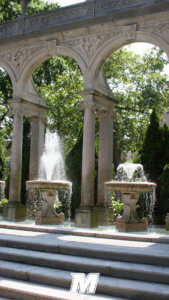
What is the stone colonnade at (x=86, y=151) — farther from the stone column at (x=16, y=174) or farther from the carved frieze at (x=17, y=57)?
the carved frieze at (x=17, y=57)

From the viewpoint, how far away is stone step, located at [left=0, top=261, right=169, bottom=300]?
5375 millimetres

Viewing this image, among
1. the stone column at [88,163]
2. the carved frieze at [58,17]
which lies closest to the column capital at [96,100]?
the stone column at [88,163]

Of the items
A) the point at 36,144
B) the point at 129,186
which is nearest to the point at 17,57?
the point at 36,144

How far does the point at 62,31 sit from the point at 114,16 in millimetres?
2103

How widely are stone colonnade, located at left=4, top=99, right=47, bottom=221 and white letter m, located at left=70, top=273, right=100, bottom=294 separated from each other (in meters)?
8.43

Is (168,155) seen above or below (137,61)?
below

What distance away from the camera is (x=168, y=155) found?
15.2 meters

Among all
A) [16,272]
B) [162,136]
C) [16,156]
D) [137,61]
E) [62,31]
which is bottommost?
[16,272]

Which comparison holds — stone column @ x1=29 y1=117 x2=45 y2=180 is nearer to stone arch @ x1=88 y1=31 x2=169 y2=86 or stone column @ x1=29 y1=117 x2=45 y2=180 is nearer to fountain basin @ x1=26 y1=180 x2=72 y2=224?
fountain basin @ x1=26 y1=180 x2=72 y2=224

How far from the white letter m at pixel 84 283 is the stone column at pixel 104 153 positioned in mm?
7587

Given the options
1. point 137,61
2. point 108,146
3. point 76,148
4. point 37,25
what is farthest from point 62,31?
point 137,61

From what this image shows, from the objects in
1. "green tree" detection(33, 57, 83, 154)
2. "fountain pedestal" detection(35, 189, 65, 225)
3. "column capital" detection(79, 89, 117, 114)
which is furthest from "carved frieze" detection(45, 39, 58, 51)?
"green tree" detection(33, 57, 83, 154)

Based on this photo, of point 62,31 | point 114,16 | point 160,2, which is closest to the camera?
point 160,2

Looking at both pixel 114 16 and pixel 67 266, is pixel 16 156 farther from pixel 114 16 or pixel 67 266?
pixel 67 266
